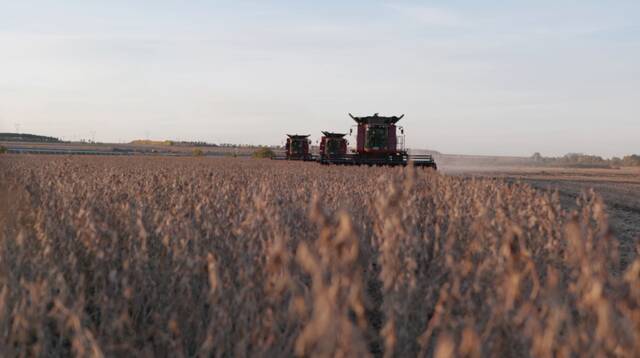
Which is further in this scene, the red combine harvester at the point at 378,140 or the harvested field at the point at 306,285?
the red combine harvester at the point at 378,140

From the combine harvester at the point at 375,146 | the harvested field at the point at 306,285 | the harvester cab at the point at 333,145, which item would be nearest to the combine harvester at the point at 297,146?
the harvester cab at the point at 333,145

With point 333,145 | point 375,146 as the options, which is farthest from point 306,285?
point 333,145

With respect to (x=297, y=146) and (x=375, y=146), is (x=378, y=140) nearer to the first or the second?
(x=375, y=146)

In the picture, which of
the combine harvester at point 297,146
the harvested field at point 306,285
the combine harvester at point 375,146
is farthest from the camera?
the combine harvester at point 297,146

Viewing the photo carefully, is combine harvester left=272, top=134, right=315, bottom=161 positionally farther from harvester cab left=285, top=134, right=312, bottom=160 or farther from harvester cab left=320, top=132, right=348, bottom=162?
harvester cab left=320, top=132, right=348, bottom=162

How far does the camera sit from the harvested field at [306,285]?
5.32 ft

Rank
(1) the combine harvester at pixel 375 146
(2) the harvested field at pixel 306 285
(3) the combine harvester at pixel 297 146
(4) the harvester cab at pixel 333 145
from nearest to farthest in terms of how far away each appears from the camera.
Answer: (2) the harvested field at pixel 306 285 → (1) the combine harvester at pixel 375 146 → (4) the harvester cab at pixel 333 145 → (3) the combine harvester at pixel 297 146

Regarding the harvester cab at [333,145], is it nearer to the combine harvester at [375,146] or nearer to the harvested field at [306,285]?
the combine harvester at [375,146]

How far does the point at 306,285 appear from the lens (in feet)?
13.1

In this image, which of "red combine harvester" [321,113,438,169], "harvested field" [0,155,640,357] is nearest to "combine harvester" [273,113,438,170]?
"red combine harvester" [321,113,438,169]

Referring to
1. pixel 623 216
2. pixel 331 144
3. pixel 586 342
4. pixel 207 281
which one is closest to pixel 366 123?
pixel 331 144

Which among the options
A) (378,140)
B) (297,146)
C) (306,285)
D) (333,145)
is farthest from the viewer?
(297,146)

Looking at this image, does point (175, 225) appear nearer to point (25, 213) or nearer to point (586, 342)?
point (25, 213)

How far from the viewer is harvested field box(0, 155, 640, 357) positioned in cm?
162
